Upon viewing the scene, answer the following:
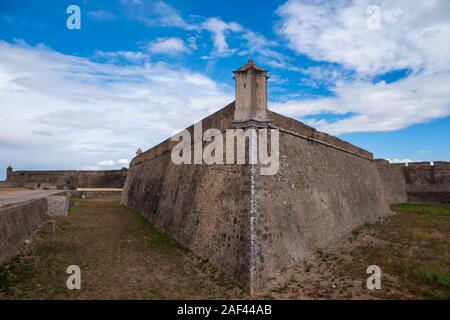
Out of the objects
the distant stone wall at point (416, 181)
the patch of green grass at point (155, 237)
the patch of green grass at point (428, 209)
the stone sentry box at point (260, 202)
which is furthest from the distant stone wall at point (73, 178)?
the patch of green grass at point (428, 209)

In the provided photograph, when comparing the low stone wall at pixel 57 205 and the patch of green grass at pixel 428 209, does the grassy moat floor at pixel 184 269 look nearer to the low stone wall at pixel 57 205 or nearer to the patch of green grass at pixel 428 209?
the low stone wall at pixel 57 205

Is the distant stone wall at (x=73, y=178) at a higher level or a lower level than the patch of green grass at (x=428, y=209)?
higher

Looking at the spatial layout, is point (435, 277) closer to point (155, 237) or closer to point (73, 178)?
point (155, 237)

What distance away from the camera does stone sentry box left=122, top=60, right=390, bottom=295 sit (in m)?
7.39

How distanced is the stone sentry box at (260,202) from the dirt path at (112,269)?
1.99 ft

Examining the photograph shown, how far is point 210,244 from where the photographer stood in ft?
28.4

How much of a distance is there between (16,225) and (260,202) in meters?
7.56

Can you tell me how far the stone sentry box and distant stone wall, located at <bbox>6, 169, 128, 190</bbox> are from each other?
2198 cm

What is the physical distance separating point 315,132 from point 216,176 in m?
5.26

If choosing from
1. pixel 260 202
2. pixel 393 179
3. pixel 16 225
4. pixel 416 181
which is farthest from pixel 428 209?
pixel 16 225

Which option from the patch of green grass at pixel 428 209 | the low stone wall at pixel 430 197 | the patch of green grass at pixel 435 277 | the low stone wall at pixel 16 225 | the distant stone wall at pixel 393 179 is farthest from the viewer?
the distant stone wall at pixel 393 179

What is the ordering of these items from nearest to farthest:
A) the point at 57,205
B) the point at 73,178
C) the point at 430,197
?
the point at 57,205
the point at 430,197
the point at 73,178

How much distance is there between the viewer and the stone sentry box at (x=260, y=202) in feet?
24.2

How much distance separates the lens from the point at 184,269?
8234 millimetres
